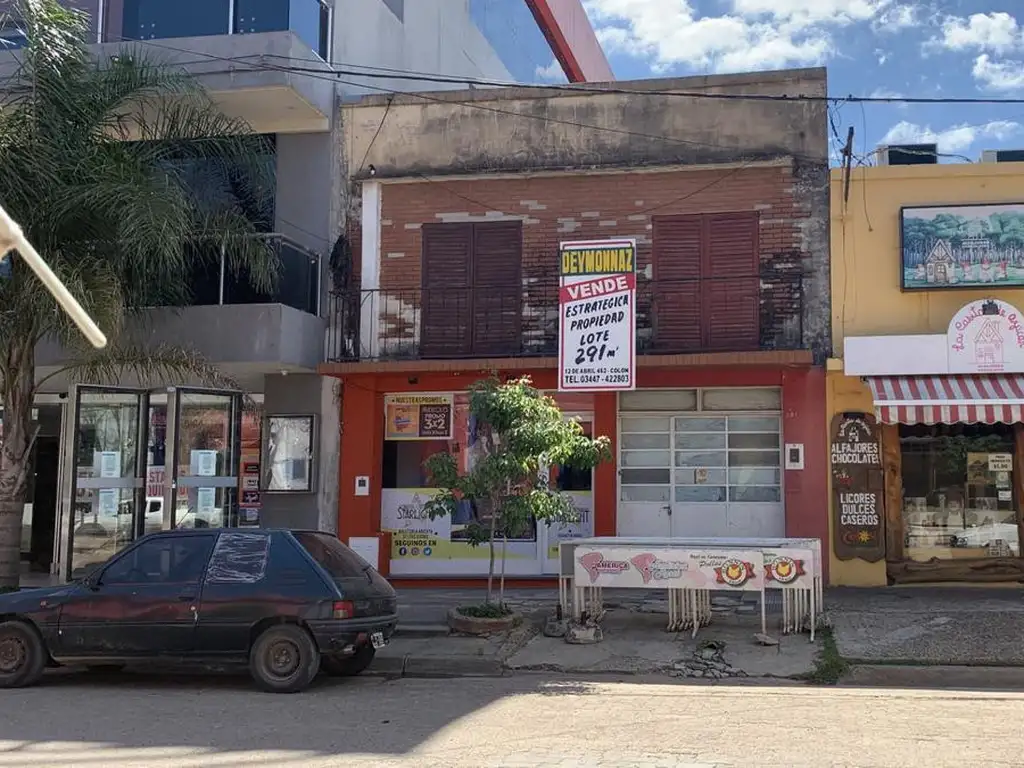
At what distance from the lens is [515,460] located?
35.0ft

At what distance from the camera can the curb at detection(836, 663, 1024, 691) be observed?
9.02 metres

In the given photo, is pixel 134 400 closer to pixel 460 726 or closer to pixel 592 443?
pixel 592 443

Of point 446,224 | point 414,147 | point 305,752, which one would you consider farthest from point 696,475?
point 305,752

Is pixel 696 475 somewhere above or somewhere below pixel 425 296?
below

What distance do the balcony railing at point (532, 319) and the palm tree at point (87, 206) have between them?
216cm

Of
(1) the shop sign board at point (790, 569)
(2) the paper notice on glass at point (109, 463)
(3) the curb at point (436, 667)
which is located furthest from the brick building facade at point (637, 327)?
(3) the curb at point (436, 667)

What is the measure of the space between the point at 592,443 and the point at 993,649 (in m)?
4.43

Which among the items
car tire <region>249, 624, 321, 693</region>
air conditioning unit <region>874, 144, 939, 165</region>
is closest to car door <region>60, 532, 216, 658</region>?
car tire <region>249, 624, 321, 693</region>

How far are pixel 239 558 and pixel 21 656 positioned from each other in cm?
218

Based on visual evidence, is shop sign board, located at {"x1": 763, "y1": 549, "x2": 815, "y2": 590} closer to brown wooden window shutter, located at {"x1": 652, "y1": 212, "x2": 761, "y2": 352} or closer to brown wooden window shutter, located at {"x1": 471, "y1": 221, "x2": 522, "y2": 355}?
brown wooden window shutter, located at {"x1": 652, "y1": 212, "x2": 761, "y2": 352}

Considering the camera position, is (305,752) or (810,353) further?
(810,353)

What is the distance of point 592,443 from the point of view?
10906 millimetres

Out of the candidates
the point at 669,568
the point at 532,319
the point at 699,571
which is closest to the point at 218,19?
the point at 532,319

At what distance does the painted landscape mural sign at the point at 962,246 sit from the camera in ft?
43.5
